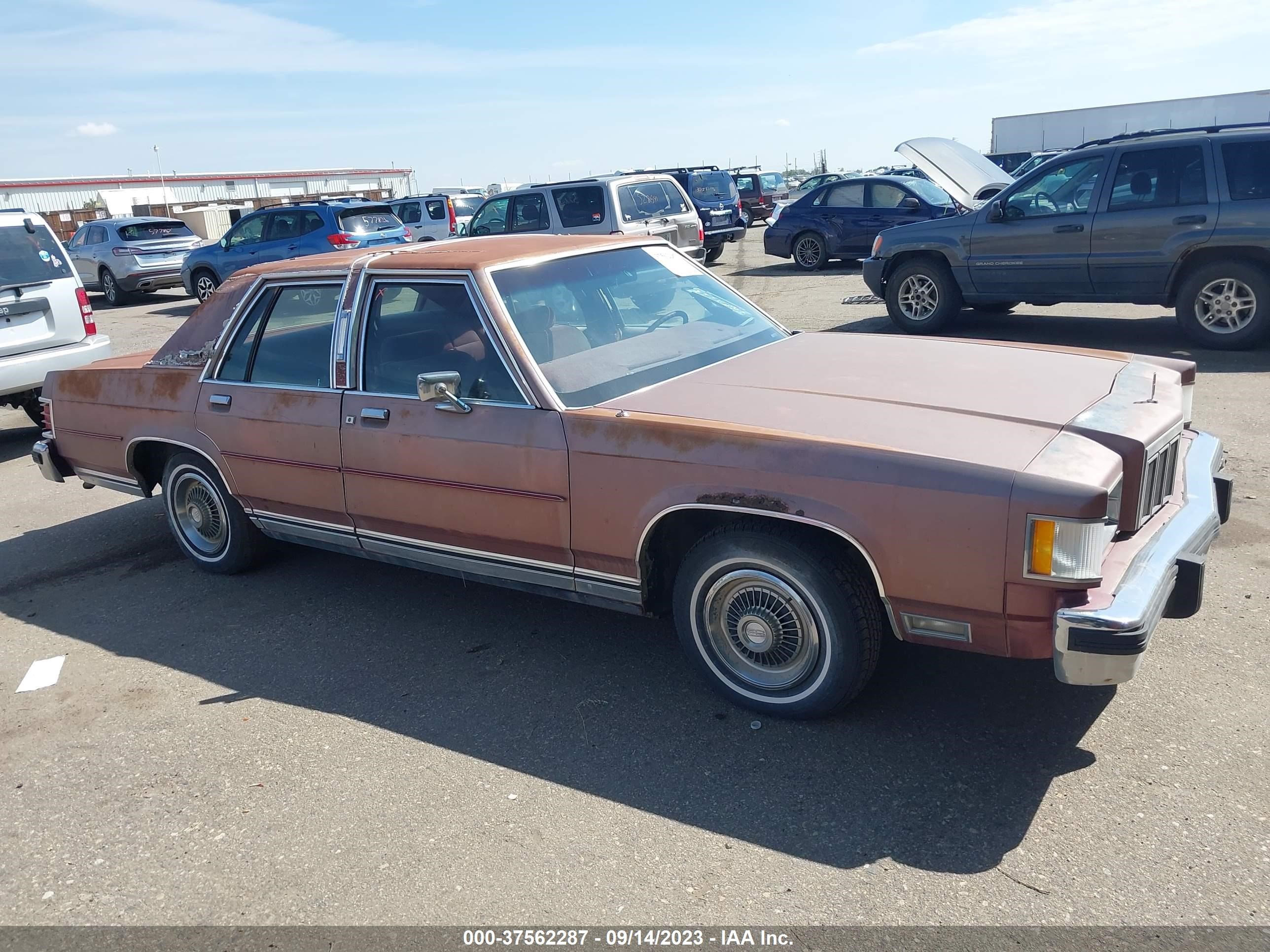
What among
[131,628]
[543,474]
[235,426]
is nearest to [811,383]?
[543,474]

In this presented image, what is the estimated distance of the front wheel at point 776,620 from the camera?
3.33 m

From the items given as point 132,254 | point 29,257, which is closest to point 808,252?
point 29,257

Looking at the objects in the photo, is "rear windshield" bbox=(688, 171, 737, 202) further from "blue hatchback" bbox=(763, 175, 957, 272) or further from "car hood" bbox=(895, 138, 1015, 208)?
"car hood" bbox=(895, 138, 1015, 208)

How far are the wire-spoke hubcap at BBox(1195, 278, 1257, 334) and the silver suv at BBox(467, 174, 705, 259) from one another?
7.32m

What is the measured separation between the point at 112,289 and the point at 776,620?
20067 mm

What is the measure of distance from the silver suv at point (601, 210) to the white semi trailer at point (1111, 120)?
27033 millimetres

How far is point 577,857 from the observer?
2.96 meters

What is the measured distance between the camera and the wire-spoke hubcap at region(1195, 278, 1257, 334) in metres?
8.69

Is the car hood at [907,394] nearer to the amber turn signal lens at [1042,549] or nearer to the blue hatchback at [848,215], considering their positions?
the amber turn signal lens at [1042,549]

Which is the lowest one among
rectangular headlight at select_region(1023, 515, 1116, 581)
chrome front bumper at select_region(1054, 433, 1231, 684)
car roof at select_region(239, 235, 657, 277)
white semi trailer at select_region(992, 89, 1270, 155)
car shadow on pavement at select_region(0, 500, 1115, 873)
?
car shadow on pavement at select_region(0, 500, 1115, 873)

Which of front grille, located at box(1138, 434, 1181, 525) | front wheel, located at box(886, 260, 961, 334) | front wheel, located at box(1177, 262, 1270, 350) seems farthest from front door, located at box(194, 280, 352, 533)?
front wheel, located at box(1177, 262, 1270, 350)

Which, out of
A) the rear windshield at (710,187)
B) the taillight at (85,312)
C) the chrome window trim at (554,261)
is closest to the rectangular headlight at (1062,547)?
the chrome window trim at (554,261)

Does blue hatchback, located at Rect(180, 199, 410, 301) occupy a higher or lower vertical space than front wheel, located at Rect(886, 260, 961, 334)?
higher

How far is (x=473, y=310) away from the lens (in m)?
4.14
